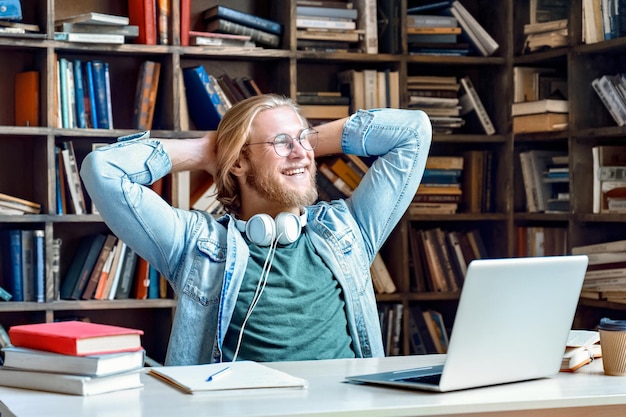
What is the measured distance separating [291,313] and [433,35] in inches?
82.9

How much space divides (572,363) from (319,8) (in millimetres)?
2420

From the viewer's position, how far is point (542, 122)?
3.92 m

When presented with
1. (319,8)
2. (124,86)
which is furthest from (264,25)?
(124,86)

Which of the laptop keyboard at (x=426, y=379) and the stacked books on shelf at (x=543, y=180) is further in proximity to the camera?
the stacked books on shelf at (x=543, y=180)

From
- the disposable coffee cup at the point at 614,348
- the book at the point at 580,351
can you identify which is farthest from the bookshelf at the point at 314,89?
the disposable coffee cup at the point at 614,348

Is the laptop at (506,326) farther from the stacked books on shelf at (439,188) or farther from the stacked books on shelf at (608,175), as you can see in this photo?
the stacked books on shelf at (439,188)

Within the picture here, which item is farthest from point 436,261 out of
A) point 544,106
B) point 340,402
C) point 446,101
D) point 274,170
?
point 340,402

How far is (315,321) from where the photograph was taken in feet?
7.73

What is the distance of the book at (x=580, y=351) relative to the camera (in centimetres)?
191

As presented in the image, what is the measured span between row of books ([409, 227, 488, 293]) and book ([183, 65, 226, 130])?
0.97 metres

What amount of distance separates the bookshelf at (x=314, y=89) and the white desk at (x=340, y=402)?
202 cm

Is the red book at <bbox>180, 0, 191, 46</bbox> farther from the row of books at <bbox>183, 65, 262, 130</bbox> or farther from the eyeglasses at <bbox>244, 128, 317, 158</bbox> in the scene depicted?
the eyeglasses at <bbox>244, 128, 317, 158</bbox>

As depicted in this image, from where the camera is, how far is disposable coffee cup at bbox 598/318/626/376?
1.82 m

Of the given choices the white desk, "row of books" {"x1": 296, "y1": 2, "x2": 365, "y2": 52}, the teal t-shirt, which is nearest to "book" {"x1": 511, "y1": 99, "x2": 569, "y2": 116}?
"row of books" {"x1": 296, "y1": 2, "x2": 365, "y2": 52}
